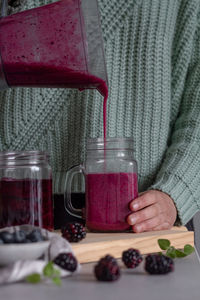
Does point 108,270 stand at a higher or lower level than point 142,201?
higher

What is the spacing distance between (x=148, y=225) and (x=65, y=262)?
0.42 metres

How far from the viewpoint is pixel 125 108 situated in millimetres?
1480

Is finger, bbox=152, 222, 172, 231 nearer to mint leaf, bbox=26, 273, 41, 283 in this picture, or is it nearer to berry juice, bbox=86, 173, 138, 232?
berry juice, bbox=86, 173, 138, 232

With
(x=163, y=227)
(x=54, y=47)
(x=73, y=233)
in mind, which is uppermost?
(x=54, y=47)

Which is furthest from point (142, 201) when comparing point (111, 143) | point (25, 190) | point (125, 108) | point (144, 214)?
point (125, 108)

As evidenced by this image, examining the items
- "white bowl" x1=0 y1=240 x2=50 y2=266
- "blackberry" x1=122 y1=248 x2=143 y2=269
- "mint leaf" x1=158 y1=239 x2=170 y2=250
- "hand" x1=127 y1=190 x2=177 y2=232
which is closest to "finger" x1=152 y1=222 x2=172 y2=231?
A: "hand" x1=127 y1=190 x2=177 y2=232

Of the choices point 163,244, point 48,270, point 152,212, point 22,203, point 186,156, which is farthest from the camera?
point 186,156

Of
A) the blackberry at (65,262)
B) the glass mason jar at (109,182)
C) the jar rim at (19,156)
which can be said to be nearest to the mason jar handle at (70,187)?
the glass mason jar at (109,182)

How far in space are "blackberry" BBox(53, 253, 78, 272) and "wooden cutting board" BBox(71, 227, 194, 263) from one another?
151 millimetres

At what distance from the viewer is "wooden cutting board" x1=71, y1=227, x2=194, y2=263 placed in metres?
0.94

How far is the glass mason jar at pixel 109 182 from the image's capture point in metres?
1.13

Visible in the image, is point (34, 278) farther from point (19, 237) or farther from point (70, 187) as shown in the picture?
point (70, 187)

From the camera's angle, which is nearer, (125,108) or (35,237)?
(35,237)

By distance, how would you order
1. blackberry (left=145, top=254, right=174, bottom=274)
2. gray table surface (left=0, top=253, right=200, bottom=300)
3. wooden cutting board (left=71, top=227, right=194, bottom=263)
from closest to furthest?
gray table surface (left=0, top=253, right=200, bottom=300) < blackberry (left=145, top=254, right=174, bottom=274) < wooden cutting board (left=71, top=227, right=194, bottom=263)
